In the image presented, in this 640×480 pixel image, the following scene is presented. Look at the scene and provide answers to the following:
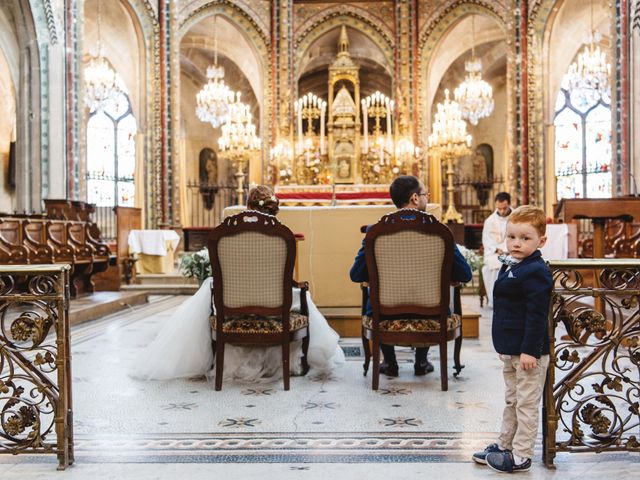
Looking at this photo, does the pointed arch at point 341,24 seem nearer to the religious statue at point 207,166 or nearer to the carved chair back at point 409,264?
the religious statue at point 207,166

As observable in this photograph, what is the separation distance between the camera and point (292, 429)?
11.5 ft

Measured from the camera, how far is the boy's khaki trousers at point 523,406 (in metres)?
2.75

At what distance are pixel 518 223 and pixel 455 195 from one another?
21.7 m

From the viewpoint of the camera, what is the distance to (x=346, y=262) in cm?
648

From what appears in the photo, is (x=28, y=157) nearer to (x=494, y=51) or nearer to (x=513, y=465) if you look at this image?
(x=513, y=465)

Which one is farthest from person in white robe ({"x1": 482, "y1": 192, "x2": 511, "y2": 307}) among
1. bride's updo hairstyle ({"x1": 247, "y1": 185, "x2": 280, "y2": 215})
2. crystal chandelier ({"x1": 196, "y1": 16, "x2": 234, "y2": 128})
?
crystal chandelier ({"x1": 196, "y1": 16, "x2": 234, "y2": 128})

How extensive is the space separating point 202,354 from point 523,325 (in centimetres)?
273

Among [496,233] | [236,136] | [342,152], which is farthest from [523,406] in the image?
[342,152]

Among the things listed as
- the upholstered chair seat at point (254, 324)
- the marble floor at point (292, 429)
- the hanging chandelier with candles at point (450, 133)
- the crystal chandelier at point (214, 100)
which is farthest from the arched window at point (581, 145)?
the upholstered chair seat at point (254, 324)

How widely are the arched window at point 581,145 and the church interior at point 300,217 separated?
6 cm

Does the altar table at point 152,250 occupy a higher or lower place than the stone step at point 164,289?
higher

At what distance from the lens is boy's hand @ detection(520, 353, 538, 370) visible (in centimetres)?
270

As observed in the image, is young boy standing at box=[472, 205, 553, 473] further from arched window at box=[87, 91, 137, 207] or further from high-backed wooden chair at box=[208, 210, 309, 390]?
arched window at box=[87, 91, 137, 207]

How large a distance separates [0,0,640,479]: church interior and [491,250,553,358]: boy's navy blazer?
221 mm
